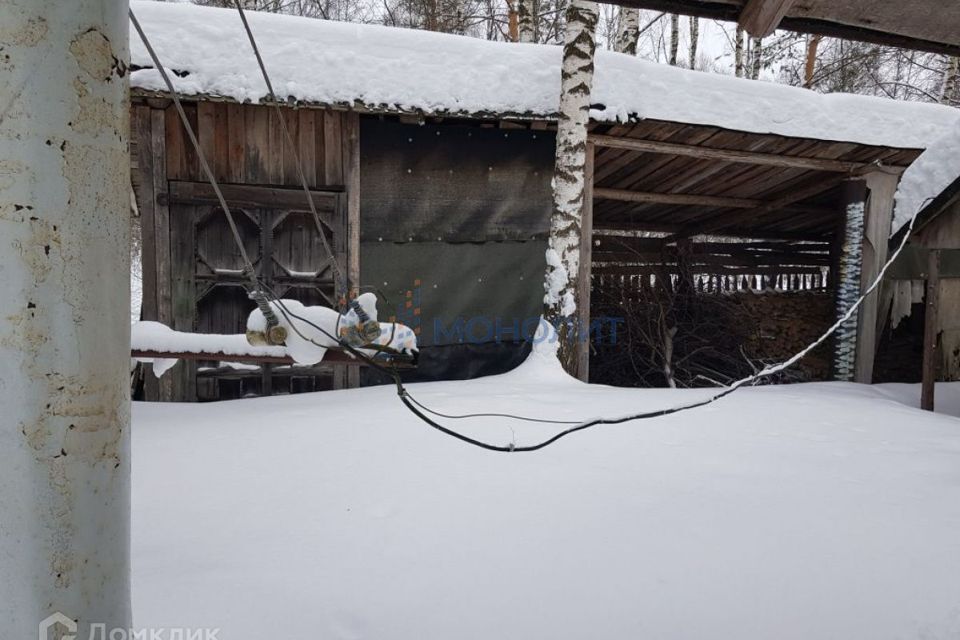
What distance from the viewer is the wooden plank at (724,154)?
19.6ft

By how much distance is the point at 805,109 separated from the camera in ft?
19.9

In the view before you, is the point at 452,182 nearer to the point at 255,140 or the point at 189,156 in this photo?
the point at 255,140

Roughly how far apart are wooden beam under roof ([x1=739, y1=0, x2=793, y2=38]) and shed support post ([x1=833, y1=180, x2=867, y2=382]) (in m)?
5.95

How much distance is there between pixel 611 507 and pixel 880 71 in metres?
19.5

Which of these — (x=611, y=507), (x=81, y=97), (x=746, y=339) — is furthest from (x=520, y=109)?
(x=746, y=339)

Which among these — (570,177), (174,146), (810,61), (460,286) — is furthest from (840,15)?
(810,61)

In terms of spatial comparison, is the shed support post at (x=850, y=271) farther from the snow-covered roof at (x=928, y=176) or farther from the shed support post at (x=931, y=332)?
the shed support post at (x=931, y=332)

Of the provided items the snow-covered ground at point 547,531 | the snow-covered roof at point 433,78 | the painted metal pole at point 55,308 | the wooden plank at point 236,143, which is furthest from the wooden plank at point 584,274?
the painted metal pole at point 55,308

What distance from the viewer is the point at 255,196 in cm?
541

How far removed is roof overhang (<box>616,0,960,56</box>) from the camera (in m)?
1.82

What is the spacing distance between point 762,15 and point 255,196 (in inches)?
181

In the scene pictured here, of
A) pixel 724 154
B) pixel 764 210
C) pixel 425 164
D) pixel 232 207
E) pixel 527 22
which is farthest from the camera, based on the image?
pixel 527 22

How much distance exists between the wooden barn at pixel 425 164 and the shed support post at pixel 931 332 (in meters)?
1.59

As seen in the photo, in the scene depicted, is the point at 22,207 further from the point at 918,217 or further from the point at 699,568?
the point at 918,217
